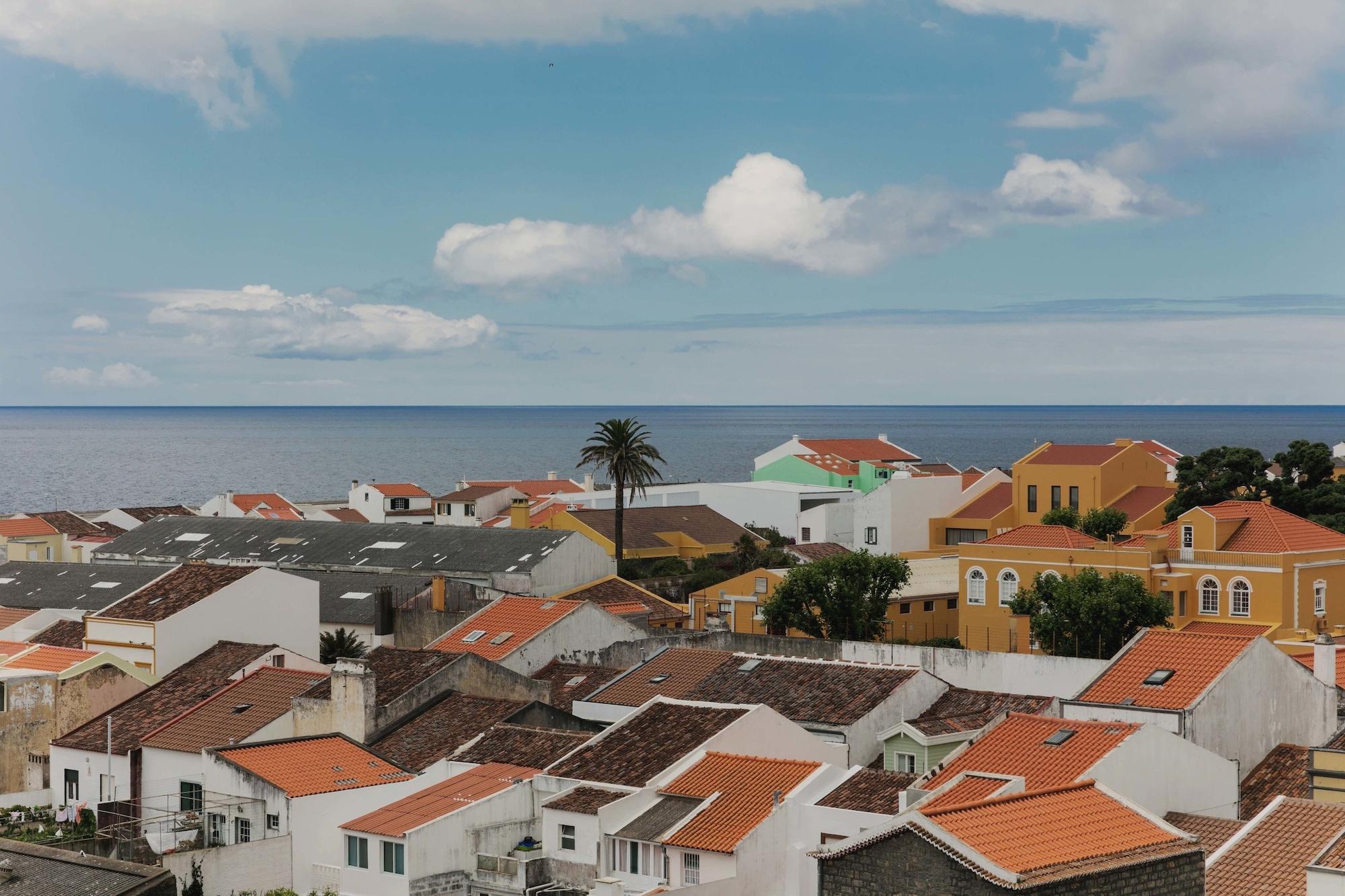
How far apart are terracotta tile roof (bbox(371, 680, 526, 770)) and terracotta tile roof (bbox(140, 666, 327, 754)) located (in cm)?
349

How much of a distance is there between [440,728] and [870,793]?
565 inches

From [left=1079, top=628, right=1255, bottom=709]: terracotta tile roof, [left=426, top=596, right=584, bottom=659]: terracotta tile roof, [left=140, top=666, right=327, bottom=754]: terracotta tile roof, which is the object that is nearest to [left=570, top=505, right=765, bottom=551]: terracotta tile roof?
[left=426, top=596, right=584, bottom=659]: terracotta tile roof

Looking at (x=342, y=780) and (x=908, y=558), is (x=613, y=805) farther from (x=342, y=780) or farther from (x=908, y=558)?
(x=908, y=558)

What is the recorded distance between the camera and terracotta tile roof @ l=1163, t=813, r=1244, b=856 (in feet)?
98.7

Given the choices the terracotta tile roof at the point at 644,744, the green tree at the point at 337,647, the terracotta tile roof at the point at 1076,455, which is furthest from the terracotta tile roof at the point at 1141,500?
the terracotta tile roof at the point at 644,744

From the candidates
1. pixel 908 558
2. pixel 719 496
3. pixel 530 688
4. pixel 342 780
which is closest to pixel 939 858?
pixel 342 780

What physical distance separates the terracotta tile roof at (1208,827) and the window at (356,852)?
16448 mm

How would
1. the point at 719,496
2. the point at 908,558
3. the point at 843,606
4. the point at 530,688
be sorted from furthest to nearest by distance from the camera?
the point at 719,496 → the point at 908,558 → the point at 843,606 → the point at 530,688

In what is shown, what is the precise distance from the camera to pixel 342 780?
4003cm

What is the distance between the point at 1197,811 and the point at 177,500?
16667 centimetres

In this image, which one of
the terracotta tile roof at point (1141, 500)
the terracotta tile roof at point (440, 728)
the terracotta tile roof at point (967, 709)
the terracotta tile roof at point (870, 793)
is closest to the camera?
→ the terracotta tile roof at point (870, 793)

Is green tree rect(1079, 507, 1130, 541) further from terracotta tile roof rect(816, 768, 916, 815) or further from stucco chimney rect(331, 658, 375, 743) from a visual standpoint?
terracotta tile roof rect(816, 768, 916, 815)

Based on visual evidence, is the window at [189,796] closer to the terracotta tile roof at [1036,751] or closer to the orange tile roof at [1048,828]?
the terracotta tile roof at [1036,751]

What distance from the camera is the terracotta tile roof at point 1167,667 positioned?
38875mm
